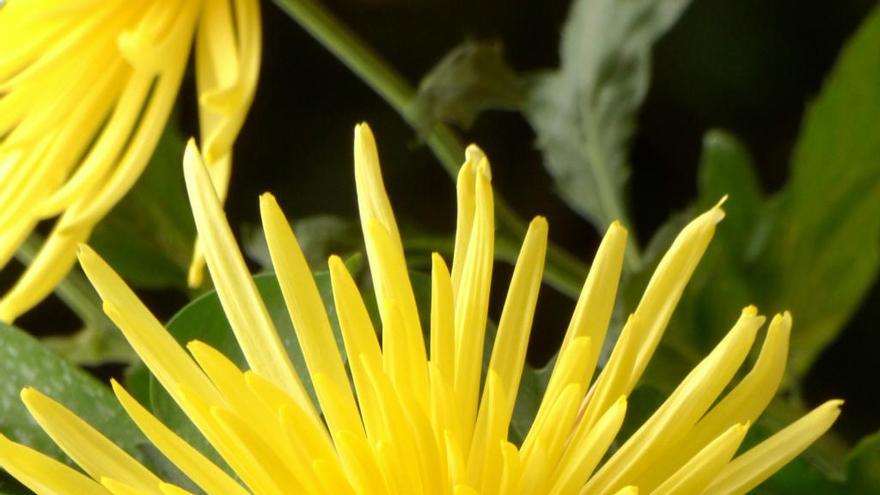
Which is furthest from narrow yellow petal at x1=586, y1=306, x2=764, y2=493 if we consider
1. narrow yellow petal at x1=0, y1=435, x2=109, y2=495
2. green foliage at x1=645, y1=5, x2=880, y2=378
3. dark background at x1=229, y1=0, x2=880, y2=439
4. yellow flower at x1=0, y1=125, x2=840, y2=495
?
dark background at x1=229, y1=0, x2=880, y2=439

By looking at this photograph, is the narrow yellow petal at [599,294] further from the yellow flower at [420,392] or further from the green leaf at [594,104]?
the green leaf at [594,104]

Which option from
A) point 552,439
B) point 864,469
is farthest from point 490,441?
point 864,469

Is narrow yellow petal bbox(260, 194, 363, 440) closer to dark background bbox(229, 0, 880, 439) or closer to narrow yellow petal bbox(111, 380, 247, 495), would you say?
narrow yellow petal bbox(111, 380, 247, 495)

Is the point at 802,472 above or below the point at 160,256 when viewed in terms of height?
below

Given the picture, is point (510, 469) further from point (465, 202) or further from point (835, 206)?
point (835, 206)

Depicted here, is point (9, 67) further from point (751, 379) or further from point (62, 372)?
point (751, 379)

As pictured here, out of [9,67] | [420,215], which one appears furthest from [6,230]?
[420,215]
